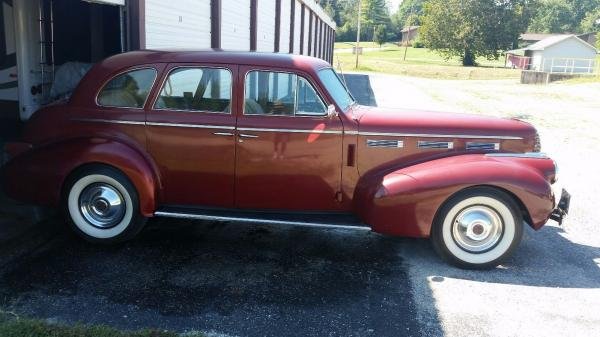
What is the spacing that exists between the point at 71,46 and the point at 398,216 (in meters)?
6.94

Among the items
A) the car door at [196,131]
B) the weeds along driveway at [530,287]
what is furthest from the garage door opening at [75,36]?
the weeds along driveway at [530,287]

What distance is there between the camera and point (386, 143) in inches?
197

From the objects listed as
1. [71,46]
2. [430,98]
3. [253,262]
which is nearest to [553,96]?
[430,98]

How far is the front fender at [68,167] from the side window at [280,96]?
3.69ft

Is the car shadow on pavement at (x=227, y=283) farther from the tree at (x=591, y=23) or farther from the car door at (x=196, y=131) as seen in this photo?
the tree at (x=591, y=23)

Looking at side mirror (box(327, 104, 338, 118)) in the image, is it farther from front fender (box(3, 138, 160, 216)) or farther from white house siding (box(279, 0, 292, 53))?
white house siding (box(279, 0, 292, 53))

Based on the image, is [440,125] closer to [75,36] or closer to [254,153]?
[254,153]

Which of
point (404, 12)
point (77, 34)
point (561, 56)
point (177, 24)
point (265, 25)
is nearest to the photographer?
point (77, 34)

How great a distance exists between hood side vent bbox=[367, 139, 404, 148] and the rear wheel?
88.2 inches

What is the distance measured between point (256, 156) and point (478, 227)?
2100mm

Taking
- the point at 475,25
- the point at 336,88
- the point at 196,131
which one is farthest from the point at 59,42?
the point at 475,25

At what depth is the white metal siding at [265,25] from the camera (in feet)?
52.9

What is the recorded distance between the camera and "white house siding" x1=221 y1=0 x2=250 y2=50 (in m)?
12.3

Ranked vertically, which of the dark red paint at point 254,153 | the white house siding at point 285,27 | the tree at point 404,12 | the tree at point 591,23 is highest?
the tree at point 404,12
